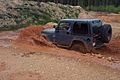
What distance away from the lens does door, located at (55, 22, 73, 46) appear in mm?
18959

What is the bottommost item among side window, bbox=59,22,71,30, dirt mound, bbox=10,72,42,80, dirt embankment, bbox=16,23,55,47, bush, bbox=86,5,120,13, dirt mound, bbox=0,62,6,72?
bush, bbox=86,5,120,13

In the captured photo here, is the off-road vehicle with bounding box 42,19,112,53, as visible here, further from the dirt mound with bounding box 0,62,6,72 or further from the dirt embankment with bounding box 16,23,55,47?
the dirt mound with bounding box 0,62,6,72

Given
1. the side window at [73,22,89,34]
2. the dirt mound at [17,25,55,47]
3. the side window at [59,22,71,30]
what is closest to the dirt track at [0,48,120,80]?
the side window at [73,22,89,34]

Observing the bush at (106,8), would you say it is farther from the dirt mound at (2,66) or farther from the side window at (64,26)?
the dirt mound at (2,66)

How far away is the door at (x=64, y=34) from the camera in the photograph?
1896 centimetres

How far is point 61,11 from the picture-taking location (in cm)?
3381

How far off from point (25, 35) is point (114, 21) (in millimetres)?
15458

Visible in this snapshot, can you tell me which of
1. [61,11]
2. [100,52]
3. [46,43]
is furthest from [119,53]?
[61,11]

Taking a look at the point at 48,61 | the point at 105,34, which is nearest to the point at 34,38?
the point at 105,34

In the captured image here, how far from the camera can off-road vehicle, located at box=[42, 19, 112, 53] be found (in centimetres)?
1802

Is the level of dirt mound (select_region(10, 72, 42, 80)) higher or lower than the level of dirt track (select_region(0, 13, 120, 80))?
higher

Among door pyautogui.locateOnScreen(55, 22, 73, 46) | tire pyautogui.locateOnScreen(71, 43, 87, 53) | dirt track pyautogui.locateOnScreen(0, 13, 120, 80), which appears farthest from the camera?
door pyautogui.locateOnScreen(55, 22, 73, 46)

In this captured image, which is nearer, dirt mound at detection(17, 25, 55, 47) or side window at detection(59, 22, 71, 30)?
side window at detection(59, 22, 71, 30)

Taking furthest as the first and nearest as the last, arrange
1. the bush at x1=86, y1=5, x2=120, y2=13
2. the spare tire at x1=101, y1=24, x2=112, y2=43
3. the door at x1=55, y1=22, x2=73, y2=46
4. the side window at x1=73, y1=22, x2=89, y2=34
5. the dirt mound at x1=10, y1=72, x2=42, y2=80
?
1. the bush at x1=86, y1=5, x2=120, y2=13
2. the door at x1=55, y1=22, x2=73, y2=46
3. the spare tire at x1=101, y1=24, x2=112, y2=43
4. the side window at x1=73, y1=22, x2=89, y2=34
5. the dirt mound at x1=10, y1=72, x2=42, y2=80
